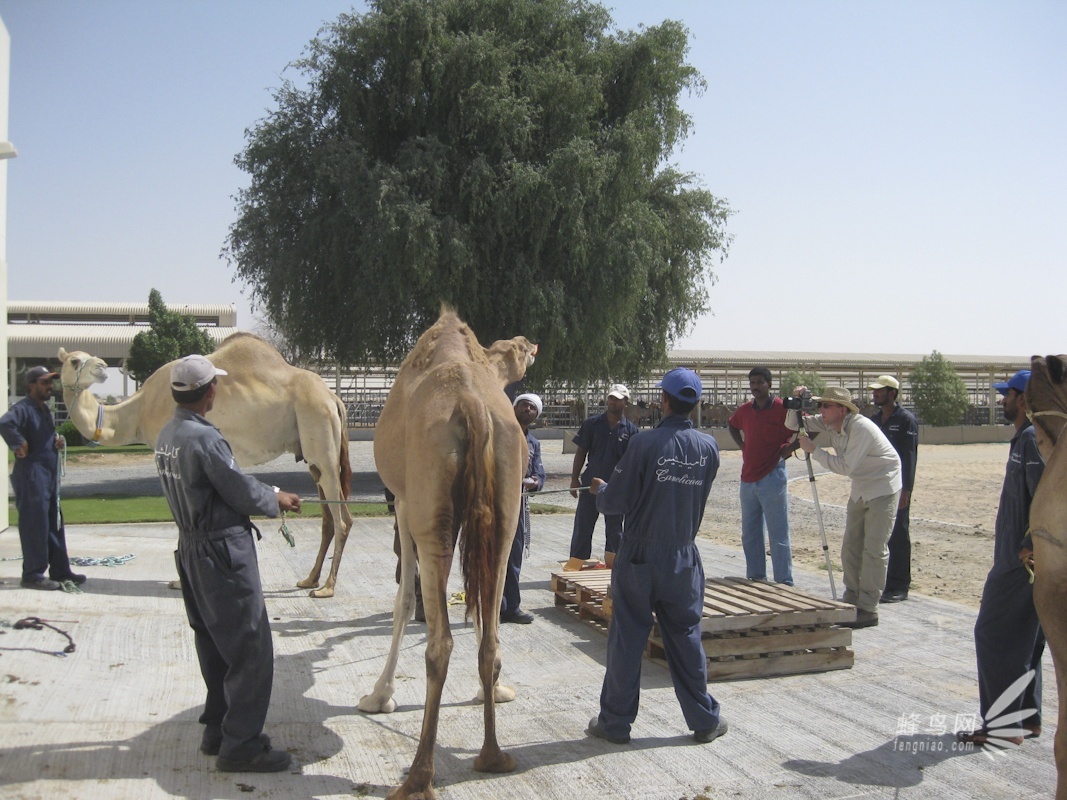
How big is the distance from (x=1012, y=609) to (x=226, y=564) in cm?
427

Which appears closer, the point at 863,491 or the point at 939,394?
the point at 863,491

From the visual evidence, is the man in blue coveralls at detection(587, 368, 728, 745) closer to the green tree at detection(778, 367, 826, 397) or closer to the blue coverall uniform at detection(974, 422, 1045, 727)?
the blue coverall uniform at detection(974, 422, 1045, 727)

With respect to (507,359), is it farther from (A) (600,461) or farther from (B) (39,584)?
(B) (39,584)

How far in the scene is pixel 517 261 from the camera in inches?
787

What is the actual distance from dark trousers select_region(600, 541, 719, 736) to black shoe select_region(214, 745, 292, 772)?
1779mm

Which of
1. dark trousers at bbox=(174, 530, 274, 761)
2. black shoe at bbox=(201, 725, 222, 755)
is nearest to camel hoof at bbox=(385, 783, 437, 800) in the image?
dark trousers at bbox=(174, 530, 274, 761)

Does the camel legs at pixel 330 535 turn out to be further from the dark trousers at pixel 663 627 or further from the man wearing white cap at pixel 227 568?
the dark trousers at pixel 663 627

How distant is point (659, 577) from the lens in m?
4.94

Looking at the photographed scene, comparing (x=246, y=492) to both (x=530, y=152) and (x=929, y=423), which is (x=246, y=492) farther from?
(x=929, y=423)

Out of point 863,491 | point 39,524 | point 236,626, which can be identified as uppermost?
point 863,491

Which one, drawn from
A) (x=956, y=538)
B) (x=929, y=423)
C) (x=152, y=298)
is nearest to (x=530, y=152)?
(x=956, y=538)

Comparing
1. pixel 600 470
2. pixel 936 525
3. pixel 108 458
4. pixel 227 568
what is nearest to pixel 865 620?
pixel 600 470

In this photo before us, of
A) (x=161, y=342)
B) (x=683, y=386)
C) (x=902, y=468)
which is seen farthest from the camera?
(x=161, y=342)

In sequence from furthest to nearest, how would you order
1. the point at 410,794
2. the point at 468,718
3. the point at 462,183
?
the point at 462,183, the point at 468,718, the point at 410,794
